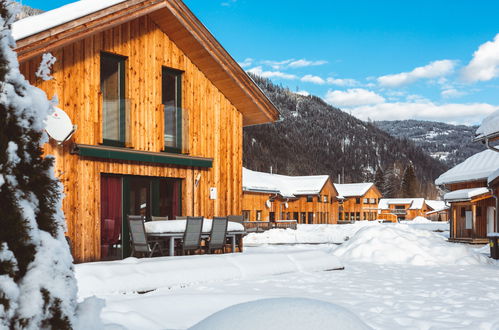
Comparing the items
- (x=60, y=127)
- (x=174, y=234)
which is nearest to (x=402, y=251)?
(x=174, y=234)

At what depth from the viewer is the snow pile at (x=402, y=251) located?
13.4 m

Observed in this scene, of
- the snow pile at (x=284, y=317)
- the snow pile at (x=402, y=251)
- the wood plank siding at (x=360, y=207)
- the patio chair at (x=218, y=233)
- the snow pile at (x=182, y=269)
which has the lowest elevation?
the wood plank siding at (x=360, y=207)

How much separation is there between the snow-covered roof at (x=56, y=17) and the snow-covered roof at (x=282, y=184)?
29766mm

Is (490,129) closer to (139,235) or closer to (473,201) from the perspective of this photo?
(139,235)

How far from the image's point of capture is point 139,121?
12227 mm

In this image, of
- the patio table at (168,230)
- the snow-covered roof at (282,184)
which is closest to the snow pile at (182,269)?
the patio table at (168,230)

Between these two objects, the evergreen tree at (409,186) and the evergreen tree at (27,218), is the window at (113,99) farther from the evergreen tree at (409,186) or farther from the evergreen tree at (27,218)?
the evergreen tree at (409,186)

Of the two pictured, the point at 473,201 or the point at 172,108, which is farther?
the point at 473,201

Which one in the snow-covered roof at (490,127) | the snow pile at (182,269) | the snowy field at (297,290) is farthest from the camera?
the snow-covered roof at (490,127)

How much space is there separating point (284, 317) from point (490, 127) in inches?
493

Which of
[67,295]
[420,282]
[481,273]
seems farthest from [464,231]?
[67,295]

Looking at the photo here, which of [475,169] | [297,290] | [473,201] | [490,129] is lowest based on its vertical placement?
[297,290]

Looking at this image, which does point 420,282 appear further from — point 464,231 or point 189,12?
point 464,231

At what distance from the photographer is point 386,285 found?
9133 millimetres
